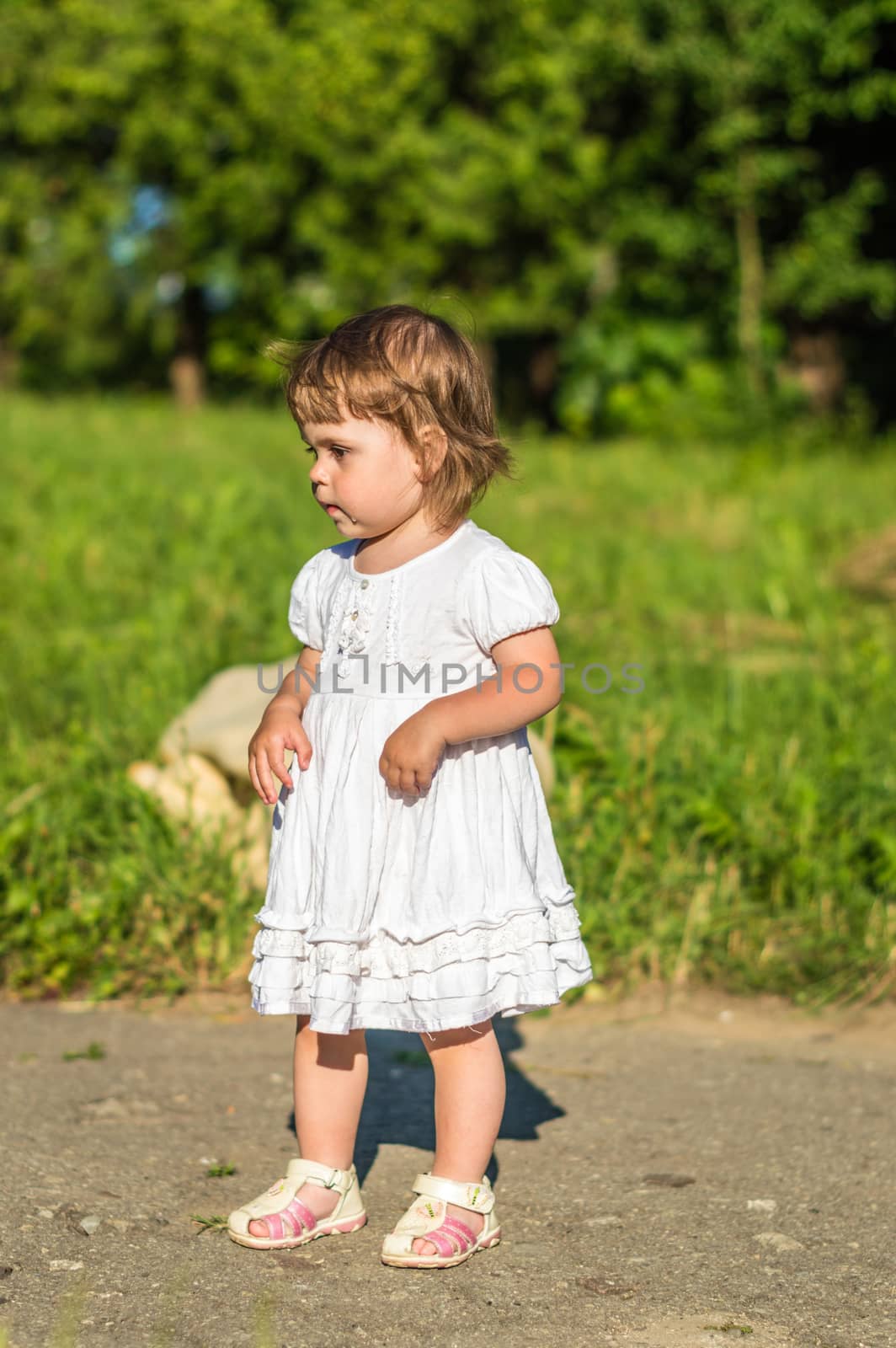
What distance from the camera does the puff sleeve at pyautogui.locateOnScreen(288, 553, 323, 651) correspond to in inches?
97.4

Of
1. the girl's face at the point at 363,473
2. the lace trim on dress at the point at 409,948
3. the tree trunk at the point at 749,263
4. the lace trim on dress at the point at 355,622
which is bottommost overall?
the lace trim on dress at the point at 409,948

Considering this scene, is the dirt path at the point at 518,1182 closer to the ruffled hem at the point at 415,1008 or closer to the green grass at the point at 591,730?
the green grass at the point at 591,730

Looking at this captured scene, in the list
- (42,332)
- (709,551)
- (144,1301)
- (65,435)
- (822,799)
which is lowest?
(144,1301)

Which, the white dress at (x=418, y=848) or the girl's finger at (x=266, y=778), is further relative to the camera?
the girl's finger at (x=266, y=778)

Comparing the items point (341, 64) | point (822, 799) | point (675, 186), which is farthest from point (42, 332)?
point (822, 799)

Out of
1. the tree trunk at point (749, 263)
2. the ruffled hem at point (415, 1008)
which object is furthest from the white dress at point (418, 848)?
the tree trunk at point (749, 263)

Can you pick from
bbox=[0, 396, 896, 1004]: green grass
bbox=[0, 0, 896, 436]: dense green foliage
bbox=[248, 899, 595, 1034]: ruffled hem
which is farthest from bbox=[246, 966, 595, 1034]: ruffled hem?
bbox=[0, 0, 896, 436]: dense green foliage

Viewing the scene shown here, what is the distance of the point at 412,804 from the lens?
88.0 inches

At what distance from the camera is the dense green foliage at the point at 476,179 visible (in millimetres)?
15836

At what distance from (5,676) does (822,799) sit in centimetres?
268

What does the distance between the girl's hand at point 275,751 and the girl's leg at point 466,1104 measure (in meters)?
0.47

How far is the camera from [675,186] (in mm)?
17781

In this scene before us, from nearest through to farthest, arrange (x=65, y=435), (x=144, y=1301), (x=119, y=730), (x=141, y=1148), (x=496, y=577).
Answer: (x=144, y=1301), (x=496, y=577), (x=141, y=1148), (x=119, y=730), (x=65, y=435)

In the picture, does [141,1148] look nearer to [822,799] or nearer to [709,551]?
[822,799]
